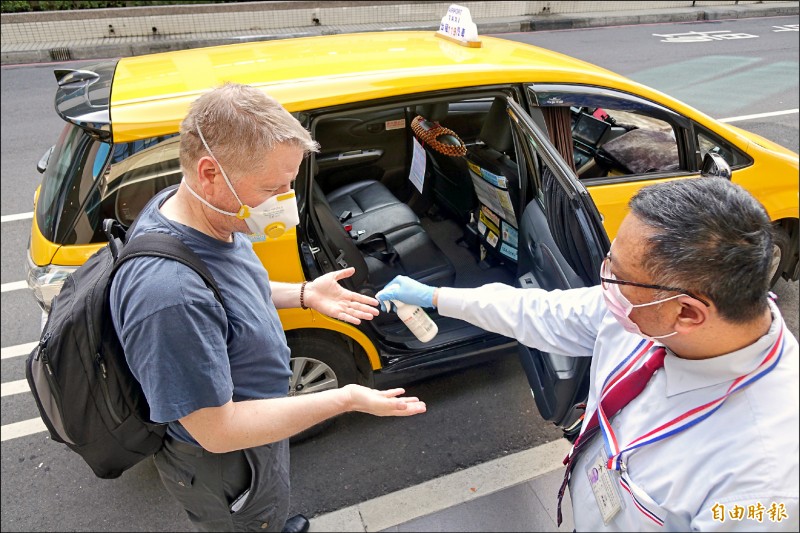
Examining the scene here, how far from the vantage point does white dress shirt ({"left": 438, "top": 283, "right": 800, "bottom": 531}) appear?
113cm

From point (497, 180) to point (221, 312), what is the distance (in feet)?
6.47

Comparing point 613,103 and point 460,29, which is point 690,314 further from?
Result: point 460,29

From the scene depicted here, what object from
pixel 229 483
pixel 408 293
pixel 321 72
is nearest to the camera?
pixel 229 483

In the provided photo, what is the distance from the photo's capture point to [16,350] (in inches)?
142

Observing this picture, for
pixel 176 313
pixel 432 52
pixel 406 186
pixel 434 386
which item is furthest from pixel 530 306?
pixel 406 186

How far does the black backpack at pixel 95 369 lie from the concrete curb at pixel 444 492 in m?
1.16

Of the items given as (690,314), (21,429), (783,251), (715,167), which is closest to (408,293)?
(690,314)

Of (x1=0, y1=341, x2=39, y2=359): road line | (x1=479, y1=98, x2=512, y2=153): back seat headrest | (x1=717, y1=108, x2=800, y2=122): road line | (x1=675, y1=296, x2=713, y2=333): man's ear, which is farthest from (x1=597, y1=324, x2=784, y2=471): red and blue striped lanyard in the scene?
(x1=717, y1=108, x2=800, y2=122): road line

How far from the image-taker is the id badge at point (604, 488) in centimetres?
144

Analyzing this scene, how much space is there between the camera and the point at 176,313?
134cm

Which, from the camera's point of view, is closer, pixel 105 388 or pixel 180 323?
pixel 180 323

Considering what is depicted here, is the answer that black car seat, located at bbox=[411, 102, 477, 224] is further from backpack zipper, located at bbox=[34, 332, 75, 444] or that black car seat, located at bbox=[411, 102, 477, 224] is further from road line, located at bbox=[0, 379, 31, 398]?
road line, located at bbox=[0, 379, 31, 398]

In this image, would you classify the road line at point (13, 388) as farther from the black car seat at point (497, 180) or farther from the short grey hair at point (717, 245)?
the short grey hair at point (717, 245)

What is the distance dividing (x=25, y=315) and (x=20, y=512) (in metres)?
1.76
